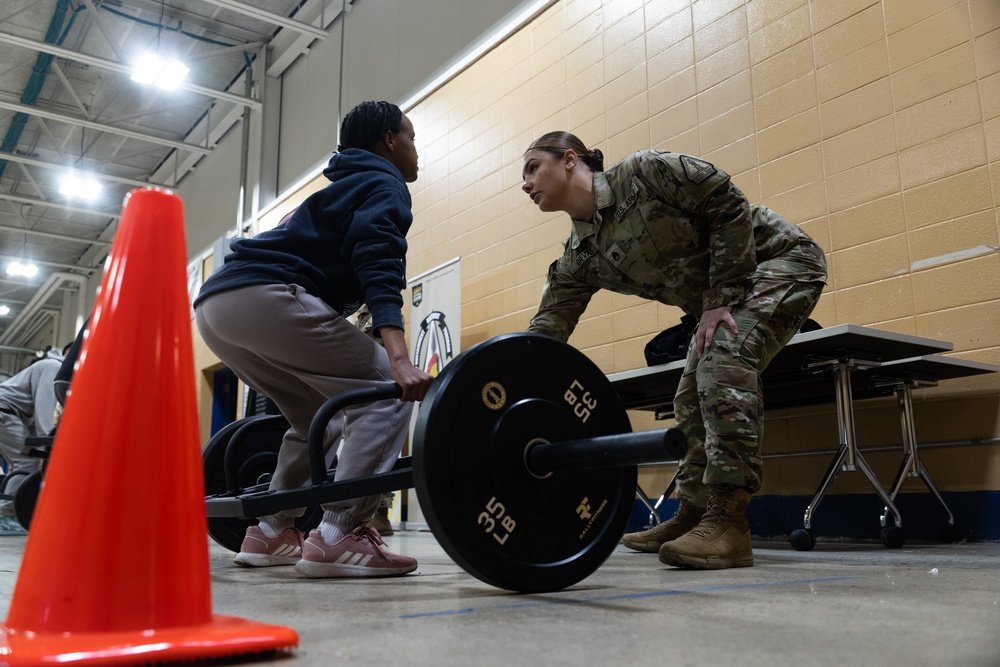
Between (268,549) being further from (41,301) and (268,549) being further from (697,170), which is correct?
(41,301)

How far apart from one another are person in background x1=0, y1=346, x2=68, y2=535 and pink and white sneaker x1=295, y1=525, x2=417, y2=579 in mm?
4197

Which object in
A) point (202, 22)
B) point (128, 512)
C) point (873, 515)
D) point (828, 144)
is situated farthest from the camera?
point (202, 22)

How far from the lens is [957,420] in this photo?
293 centimetres

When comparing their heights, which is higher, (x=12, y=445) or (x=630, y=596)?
(x=12, y=445)

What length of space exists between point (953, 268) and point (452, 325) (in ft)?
10.1

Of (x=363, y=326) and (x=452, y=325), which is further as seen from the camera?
(x=452, y=325)

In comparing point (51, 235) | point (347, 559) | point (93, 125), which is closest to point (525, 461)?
point (347, 559)

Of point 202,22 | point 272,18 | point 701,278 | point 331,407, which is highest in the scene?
point 202,22

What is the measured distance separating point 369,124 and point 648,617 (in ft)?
5.11

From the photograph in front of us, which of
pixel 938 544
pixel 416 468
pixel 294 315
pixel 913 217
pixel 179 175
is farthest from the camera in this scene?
pixel 179 175

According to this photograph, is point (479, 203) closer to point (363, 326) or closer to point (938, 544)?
point (363, 326)

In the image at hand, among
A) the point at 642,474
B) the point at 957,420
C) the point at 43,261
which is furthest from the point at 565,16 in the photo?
the point at 43,261

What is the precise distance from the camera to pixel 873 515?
306 cm

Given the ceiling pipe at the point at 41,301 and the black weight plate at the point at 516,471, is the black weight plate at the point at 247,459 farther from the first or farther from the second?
the ceiling pipe at the point at 41,301
